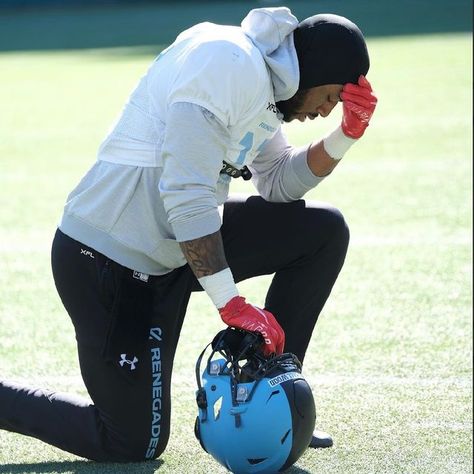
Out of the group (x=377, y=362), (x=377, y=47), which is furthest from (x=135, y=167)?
(x=377, y=47)

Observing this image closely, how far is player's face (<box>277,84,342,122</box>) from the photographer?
3.79 meters

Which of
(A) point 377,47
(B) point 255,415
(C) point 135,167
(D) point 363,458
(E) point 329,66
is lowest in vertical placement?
(A) point 377,47

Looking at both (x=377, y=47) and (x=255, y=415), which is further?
(x=377, y=47)

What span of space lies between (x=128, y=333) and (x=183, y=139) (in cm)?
76

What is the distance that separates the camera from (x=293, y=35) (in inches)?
147

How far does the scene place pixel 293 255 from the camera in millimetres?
4102

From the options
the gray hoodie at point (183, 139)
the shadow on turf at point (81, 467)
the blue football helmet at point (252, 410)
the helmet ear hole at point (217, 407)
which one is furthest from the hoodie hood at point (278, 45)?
the shadow on turf at point (81, 467)

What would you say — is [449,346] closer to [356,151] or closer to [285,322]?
[285,322]

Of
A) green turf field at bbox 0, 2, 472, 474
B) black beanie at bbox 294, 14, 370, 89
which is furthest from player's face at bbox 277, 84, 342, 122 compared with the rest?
green turf field at bbox 0, 2, 472, 474

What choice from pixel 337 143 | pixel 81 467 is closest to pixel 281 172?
pixel 337 143

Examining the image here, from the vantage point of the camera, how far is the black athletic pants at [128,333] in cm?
385

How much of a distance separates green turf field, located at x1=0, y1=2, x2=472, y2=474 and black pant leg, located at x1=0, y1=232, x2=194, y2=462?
0.10 metres

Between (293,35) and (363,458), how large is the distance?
1397mm

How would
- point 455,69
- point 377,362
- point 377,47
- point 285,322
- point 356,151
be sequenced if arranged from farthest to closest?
point 377,47 < point 455,69 < point 356,151 < point 377,362 < point 285,322
